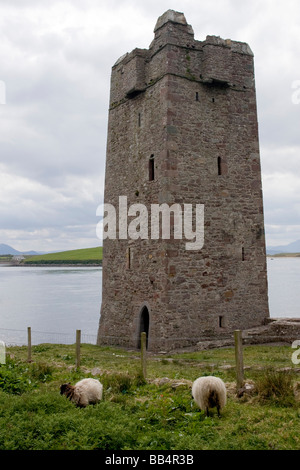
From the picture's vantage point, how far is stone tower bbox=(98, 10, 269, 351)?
53.4ft

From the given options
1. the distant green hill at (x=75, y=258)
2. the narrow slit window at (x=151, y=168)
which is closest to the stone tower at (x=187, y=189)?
the narrow slit window at (x=151, y=168)

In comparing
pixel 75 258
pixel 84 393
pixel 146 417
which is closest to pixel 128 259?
pixel 84 393

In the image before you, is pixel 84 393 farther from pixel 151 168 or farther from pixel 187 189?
pixel 151 168

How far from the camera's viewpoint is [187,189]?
54.8ft

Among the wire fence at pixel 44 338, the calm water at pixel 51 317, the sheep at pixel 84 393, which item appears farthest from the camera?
the calm water at pixel 51 317

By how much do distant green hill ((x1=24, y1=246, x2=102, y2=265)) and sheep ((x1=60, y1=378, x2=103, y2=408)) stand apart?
10338cm

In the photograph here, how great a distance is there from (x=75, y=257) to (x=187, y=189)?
10846 centimetres

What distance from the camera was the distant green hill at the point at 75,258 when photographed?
115325mm

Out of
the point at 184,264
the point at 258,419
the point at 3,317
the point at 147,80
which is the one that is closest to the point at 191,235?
the point at 184,264

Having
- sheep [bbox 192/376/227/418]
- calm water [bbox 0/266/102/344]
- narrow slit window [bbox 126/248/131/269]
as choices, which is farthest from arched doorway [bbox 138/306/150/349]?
sheep [bbox 192/376/227/418]

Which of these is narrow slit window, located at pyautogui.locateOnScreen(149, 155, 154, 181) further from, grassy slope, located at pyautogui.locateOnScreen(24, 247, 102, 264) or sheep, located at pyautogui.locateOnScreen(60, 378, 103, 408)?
grassy slope, located at pyautogui.locateOnScreen(24, 247, 102, 264)

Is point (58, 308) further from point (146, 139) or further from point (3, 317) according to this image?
point (146, 139)
